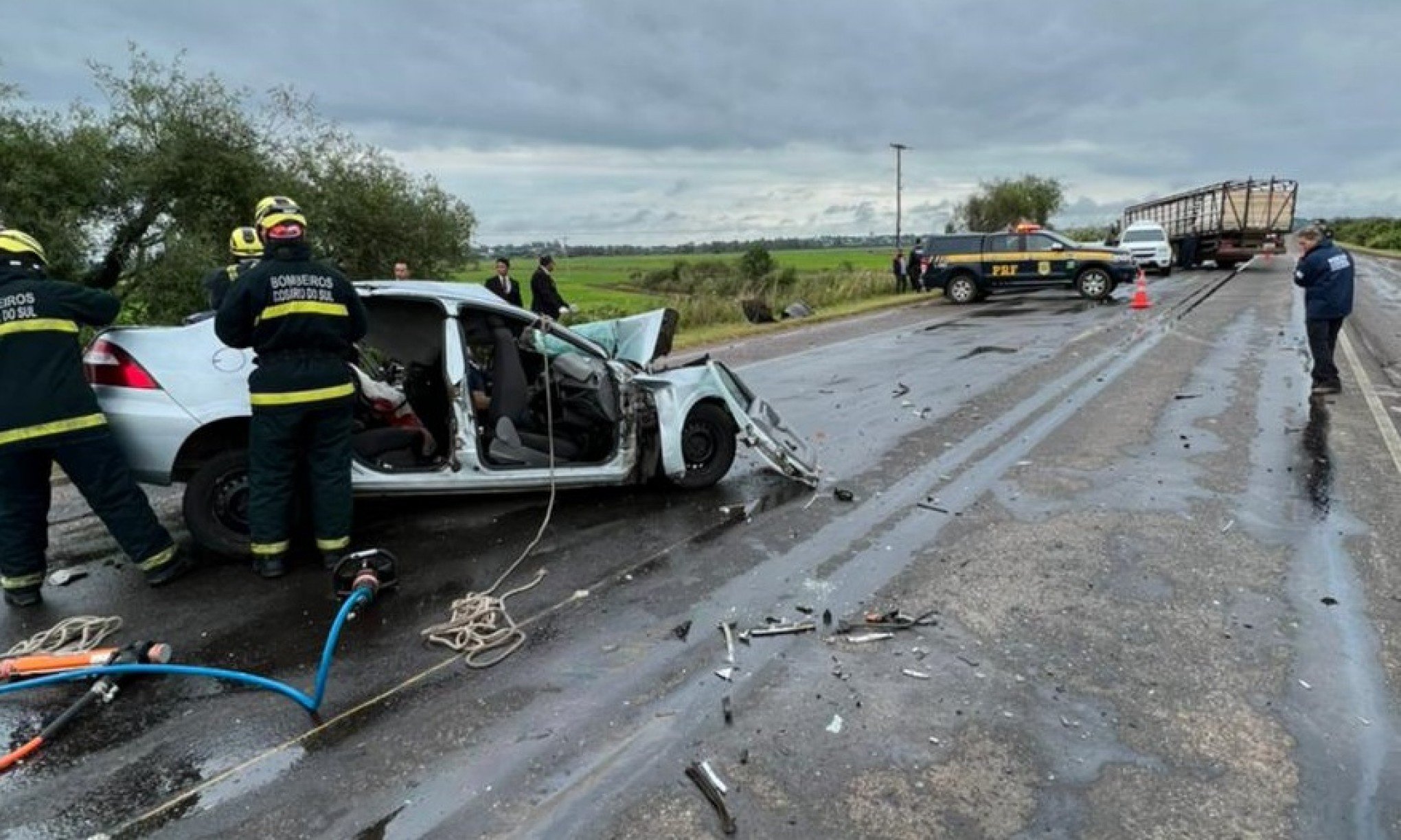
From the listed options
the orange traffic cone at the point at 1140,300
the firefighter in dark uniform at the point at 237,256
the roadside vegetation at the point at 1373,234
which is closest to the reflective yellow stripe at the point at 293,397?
the firefighter in dark uniform at the point at 237,256

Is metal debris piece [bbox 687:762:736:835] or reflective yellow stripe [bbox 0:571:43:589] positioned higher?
reflective yellow stripe [bbox 0:571:43:589]

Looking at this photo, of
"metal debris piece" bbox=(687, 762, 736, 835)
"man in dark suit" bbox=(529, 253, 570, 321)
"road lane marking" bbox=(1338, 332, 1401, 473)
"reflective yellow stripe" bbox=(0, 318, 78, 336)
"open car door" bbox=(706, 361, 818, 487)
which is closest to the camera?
"metal debris piece" bbox=(687, 762, 736, 835)

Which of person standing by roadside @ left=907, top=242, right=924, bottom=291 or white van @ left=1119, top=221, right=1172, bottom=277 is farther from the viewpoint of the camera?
white van @ left=1119, top=221, right=1172, bottom=277

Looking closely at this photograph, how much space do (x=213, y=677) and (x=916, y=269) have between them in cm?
2783

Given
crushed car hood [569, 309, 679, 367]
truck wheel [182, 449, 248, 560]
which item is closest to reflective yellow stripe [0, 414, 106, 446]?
truck wheel [182, 449, 248, 560]

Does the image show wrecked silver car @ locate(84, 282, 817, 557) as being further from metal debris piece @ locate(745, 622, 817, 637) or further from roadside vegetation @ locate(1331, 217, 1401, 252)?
roadside vegetation @ locate(1331, 217, 1401, 252)

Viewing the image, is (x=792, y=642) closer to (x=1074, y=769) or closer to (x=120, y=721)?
(x=1074, y=769)

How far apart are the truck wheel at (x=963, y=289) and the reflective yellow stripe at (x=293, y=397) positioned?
74.7 ft

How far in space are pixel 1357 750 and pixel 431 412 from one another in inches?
203

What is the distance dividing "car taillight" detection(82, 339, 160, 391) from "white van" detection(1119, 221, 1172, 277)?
34258mm

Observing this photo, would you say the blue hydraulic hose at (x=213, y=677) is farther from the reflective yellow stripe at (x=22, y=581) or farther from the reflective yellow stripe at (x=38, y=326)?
the reflective yellow stripe at (x=38, y=326)

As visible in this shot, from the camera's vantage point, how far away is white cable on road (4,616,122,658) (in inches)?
149

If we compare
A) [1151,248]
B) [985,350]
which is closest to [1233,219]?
[1151,248]

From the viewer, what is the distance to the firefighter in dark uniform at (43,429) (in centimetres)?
410
